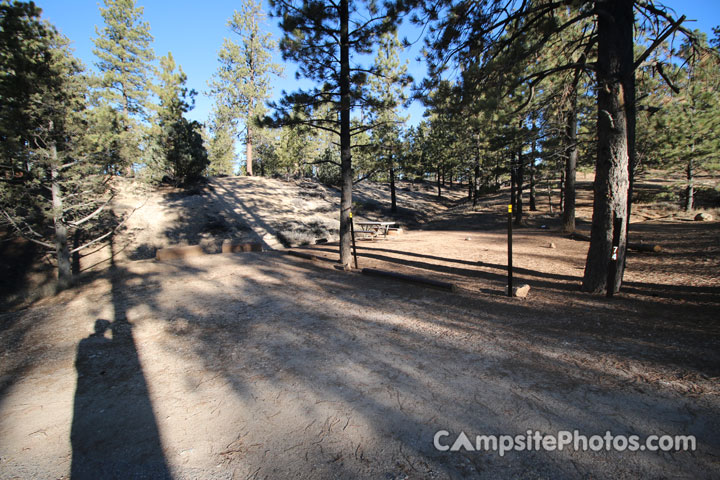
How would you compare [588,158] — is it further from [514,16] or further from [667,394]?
[667,394]

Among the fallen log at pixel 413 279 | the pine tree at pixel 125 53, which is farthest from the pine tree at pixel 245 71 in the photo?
the fallen log at pixel 413 279

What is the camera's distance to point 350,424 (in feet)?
8.32

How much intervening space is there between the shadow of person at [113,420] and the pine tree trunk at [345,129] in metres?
5.68

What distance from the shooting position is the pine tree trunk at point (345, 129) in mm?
8359

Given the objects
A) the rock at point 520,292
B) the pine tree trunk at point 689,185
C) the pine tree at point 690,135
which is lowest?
the rock at point 520,292

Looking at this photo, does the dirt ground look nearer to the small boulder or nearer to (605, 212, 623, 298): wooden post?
(605, 212, 623, 298): wooden post

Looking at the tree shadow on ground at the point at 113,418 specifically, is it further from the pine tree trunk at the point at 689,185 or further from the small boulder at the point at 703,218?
the pine tree trunk at the point at 689,185

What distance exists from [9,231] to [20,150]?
7441 millimetres

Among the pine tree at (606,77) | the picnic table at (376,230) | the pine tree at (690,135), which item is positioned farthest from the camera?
the picnic table at (376,230)

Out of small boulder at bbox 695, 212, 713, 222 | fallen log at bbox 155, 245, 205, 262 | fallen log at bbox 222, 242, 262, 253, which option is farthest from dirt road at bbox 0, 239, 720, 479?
small boulder at bbox 695, 212, 713, 222

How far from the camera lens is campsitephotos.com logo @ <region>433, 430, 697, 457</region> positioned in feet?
7.14

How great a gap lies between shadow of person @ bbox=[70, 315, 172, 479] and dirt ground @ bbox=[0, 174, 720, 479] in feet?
0.05

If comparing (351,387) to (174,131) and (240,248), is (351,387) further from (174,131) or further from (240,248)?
(174,131)

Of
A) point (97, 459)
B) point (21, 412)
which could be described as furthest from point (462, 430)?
point (21, 412)
